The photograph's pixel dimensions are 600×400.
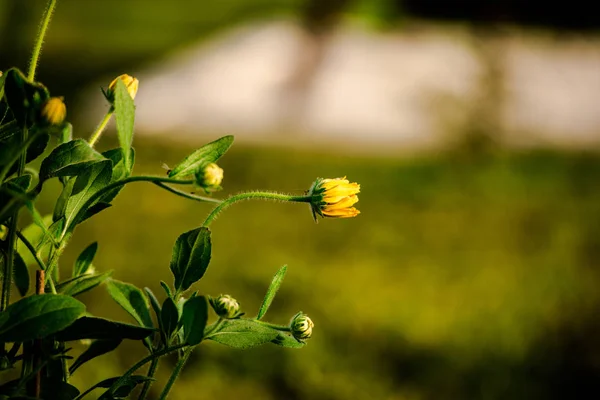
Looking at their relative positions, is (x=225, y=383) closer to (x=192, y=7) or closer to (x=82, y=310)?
(x=82, y=310)

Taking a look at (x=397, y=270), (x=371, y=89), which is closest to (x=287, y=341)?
(x=397, y=270)

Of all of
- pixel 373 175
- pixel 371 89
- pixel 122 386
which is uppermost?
pixel 122 386

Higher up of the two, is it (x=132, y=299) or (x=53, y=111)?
(x=53, y=111)

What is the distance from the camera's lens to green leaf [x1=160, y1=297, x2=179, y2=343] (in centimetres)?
44

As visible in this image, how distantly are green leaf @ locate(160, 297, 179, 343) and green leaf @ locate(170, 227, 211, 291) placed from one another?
0.02 m

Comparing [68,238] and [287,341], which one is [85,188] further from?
[287,341]

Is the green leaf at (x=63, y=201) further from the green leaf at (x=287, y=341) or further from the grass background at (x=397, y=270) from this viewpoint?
the grass background at (x=397, y=270)

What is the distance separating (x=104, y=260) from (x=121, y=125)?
1678 mm

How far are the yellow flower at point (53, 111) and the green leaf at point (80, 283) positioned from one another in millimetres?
129

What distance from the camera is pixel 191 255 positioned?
461mm

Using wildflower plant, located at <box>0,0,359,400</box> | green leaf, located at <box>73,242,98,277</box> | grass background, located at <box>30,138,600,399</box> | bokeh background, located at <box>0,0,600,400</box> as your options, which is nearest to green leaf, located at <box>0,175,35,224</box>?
wildflower plant, located at <box>0,0,359,400</box>

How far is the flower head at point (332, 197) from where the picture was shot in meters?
0.50

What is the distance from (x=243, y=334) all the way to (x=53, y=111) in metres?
0.17

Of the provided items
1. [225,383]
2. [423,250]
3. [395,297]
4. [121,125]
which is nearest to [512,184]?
[423,250]
